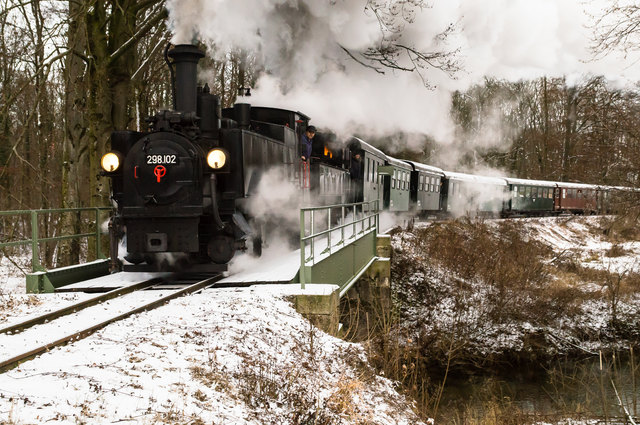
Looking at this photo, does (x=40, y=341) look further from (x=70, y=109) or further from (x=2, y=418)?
(x=70, y=109)

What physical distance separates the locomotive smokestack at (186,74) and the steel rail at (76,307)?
2.45 meters

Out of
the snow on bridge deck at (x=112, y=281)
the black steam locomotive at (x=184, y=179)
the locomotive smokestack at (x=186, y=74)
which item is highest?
the locomotive smokestack at (x=186, y=74)

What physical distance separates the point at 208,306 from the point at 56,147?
20.8 m

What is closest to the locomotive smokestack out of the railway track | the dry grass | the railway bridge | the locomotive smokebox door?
the locomotive smokebox door

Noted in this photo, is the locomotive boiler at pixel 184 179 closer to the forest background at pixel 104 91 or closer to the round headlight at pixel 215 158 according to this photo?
the round headlight at pixel 215 158

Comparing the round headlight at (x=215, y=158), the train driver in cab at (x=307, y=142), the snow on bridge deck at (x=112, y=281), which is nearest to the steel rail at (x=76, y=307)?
the snow on bridge deck at (x=112, y=281)

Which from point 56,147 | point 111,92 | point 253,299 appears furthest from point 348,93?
point 56,147

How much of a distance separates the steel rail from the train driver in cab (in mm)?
3889

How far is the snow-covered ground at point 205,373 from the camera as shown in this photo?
3.62 m

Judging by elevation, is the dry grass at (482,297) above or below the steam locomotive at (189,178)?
below

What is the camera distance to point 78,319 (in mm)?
5797

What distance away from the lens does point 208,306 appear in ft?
20.6

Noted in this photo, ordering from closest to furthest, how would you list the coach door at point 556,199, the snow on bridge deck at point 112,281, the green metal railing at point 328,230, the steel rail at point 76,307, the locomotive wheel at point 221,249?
the steel rail at point 76,307, the green metal railing at point 328,230, the snow on bridge deck at point 112,281, the locomotive wheel at point 221,249, the coach door at point 556,199

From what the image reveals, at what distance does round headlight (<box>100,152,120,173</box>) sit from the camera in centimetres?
802
